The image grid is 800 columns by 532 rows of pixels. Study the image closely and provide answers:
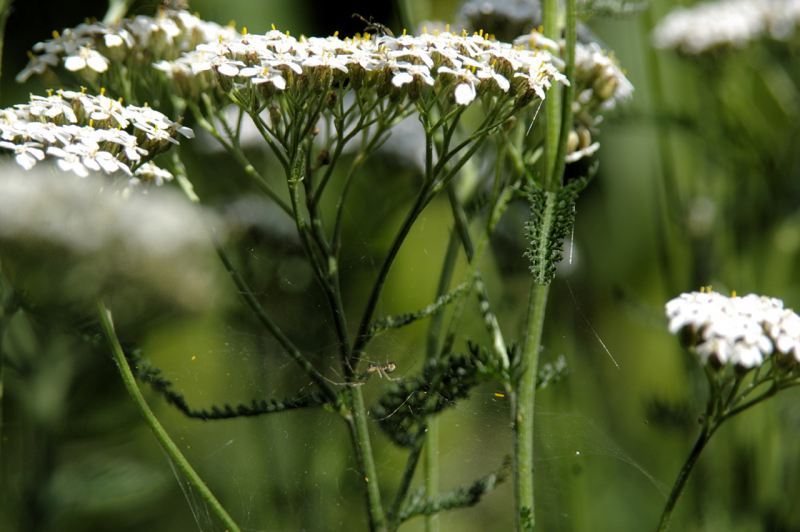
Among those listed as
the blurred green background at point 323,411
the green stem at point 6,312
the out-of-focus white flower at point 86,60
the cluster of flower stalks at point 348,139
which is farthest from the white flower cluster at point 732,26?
the green stem at point 6,312

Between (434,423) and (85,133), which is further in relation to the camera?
(434,423)

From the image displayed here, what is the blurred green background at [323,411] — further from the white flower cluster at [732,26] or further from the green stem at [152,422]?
the white flower cluster at [732,26]

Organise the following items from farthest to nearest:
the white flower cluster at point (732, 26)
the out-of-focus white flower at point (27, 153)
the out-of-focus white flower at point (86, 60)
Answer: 1. the white flower cluster at point (732, 26)
2. the out-of-focus white flower at point (86, 60)
3. the out-of-focus white flower at point (27, 153)

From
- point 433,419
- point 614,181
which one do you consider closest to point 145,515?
point 433,419

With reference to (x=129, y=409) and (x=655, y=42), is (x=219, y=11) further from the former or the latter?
(x=655, y=42)

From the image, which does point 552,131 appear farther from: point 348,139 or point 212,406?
point 212,406

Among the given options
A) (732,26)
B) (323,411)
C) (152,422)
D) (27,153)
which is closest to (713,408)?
(323,411)

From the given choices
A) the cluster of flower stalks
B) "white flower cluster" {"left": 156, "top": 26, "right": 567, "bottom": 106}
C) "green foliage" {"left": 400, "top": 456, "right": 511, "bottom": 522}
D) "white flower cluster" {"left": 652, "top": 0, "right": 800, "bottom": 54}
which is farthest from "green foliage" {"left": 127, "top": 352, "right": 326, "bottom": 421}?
"white flower cluster" {"left": 652, "top": 0, "right": 800, "bottom": 54}

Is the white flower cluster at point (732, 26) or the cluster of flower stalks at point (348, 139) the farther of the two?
the white flower cluster at point (732, 26)
